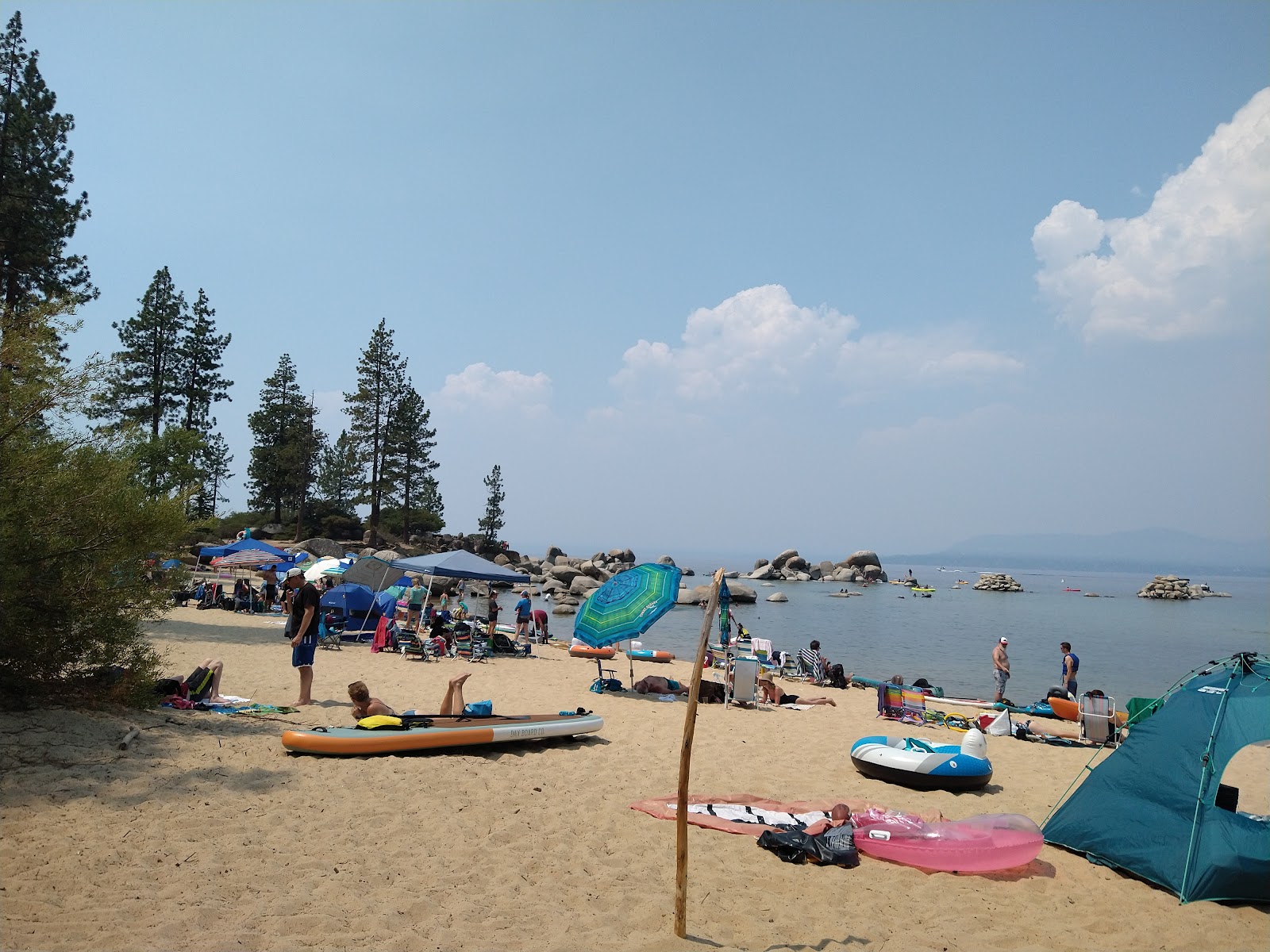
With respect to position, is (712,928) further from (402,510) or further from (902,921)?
(402,510)

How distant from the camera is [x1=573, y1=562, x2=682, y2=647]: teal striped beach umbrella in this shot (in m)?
13.1

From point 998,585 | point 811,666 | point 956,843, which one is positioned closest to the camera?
point 956,843

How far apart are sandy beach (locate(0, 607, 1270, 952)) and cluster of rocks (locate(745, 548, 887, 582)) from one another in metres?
70.5

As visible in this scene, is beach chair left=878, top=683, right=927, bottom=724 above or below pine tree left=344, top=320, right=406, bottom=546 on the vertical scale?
below

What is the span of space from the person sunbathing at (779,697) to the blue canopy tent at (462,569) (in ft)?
23.1

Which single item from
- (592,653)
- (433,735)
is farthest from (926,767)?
(592,653)

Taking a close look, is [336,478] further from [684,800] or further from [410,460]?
[684,800]

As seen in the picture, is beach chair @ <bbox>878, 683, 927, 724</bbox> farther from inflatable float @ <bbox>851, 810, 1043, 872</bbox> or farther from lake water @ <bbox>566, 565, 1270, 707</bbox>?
inflatable float @ <bbox>851, 810, 1043, 872</bbox>

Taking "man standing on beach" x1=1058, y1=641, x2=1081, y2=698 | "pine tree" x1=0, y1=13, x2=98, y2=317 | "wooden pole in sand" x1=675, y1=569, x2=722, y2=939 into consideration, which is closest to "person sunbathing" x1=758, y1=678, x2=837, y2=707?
"man standing on beach" x1=1058, y1=641, x2=1081, y2=698

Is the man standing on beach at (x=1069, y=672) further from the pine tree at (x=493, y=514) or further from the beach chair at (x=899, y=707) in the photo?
the pine tree at (x=493, y=514)

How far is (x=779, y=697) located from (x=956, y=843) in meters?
7.52

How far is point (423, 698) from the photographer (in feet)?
38.6

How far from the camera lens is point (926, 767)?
342 inches

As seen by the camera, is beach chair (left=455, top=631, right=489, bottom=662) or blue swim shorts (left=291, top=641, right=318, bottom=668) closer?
blue swim shorts (left=291, top=641, right=318, bottom=668)
